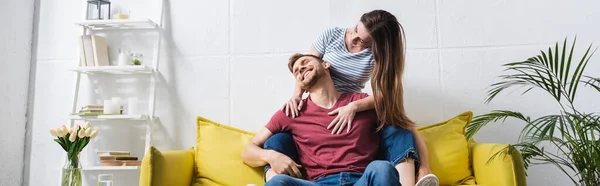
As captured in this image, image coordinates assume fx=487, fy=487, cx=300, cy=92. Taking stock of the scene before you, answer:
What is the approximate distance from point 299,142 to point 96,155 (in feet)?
4.87

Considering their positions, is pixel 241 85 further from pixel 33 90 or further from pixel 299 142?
pixel 33 90

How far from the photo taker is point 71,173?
2.61m

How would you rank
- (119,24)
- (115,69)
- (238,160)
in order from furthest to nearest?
(119,24)
(115,69)
(238,160)

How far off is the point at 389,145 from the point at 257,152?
0.59 m

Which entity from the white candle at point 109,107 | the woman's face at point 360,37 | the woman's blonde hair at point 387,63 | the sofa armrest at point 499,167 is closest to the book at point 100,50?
the white candle at point 109,107

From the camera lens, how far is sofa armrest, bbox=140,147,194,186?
207cm

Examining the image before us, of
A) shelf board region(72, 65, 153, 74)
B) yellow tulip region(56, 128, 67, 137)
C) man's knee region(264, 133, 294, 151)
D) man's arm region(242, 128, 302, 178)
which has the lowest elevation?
man's arm region(242, 128, 302, 178)

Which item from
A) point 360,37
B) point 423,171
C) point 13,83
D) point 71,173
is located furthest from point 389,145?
point 13,83

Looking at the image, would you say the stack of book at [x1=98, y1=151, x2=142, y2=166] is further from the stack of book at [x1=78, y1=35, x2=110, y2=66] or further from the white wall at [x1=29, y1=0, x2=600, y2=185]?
the stack of book at [x1=78, y1=35, x2=110, y2=66]

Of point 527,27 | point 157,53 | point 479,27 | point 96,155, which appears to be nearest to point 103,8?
point 157,53

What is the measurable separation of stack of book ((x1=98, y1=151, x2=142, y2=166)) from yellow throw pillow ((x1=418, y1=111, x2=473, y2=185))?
1651 mm

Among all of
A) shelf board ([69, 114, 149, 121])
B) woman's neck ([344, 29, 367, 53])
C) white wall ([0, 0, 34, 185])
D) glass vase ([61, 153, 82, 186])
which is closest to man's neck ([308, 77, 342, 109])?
woman's neck ([344, 29, 367, 53])

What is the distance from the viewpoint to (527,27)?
2.84 meters

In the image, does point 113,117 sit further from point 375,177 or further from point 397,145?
point 375,177
